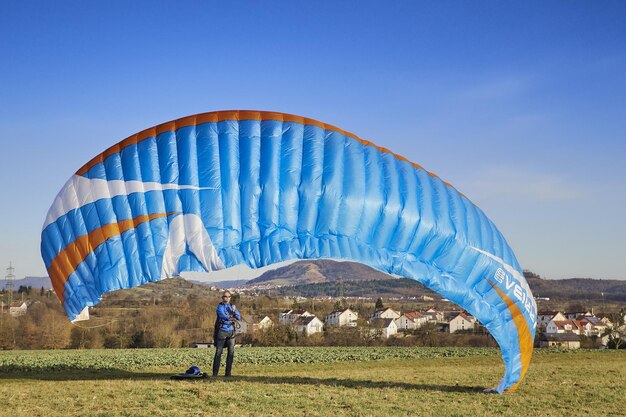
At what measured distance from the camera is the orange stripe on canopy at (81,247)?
10.2 metres

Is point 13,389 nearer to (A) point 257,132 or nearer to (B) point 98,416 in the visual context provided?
(B) point 98,416

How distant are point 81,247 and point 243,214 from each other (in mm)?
2604

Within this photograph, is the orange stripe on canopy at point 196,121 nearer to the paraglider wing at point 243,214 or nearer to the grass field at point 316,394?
the paraglider wing at point 243,214

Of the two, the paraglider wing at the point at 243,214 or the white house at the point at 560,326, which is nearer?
the paraglider wing at the point at 243,214

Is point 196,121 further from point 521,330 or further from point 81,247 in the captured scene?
point 521,330

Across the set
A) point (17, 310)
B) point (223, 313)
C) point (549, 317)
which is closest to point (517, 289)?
point (223, 313)

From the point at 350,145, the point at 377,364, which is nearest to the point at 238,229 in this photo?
the point at 350,145

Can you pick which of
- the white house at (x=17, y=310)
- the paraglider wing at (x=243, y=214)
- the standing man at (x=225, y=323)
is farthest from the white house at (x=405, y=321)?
the paraglider wing at (x=243, y=214)

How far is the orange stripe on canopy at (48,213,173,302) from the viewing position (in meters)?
10.2

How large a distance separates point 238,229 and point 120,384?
3.87 metres

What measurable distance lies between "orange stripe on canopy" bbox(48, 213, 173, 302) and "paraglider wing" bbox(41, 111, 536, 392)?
0.02 metres

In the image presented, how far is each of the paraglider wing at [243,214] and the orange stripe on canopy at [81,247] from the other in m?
0.02

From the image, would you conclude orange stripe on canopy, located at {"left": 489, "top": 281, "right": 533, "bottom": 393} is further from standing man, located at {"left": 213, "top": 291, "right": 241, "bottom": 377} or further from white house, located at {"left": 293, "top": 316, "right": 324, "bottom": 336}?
white house, located at {"left": 293, "top": 316, "right": 324, "bottom": 336}

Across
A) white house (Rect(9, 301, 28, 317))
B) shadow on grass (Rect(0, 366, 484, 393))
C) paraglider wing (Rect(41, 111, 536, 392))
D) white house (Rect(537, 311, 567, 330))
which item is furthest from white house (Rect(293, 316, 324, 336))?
paraglider wing (Rect(41, 111, 536, 392))
